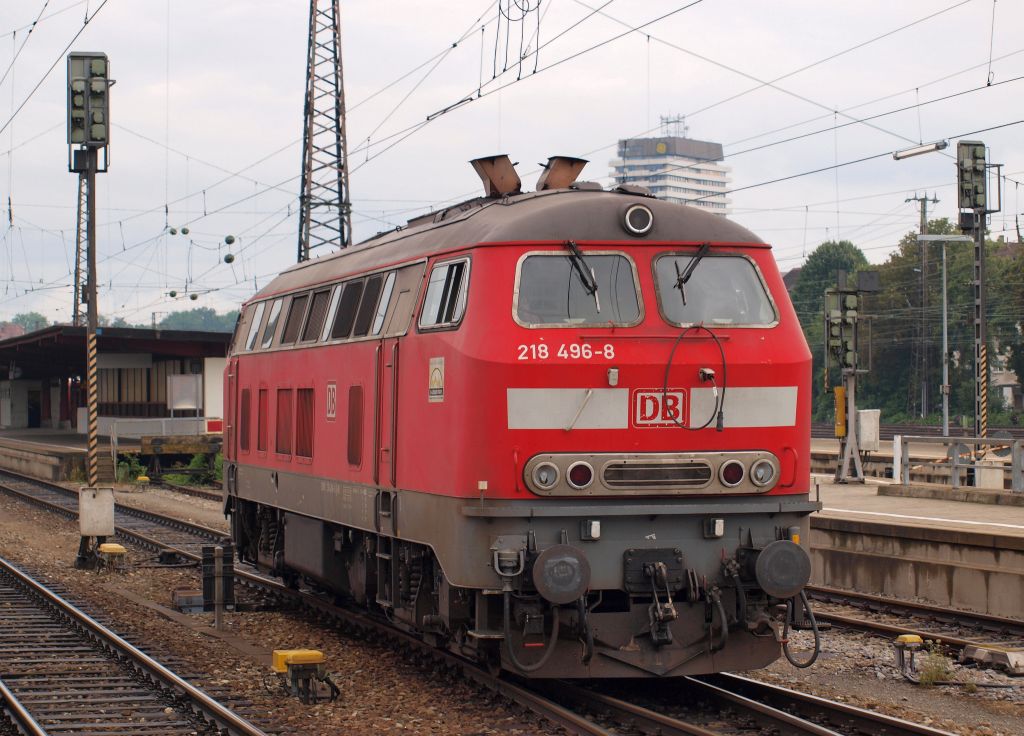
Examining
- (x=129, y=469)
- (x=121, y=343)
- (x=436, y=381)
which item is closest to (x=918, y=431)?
(x=121, y=343)

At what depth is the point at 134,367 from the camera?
51.7 m

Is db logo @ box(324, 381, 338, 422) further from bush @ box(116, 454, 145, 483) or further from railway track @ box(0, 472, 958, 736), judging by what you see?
bush @ box(116, 454, 145, 483)

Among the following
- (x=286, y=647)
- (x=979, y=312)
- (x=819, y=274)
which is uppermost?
(x=819, y=274)

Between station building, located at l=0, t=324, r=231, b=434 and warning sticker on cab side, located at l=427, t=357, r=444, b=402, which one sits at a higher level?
station building, located at l=0, t=324, r=231, b=434

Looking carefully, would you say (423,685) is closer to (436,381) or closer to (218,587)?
(436,381)

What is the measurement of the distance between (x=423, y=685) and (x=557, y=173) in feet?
15.5

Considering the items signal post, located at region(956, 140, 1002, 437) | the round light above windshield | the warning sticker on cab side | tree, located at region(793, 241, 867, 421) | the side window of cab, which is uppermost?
tree, located at region(793, 241, 867, 421)

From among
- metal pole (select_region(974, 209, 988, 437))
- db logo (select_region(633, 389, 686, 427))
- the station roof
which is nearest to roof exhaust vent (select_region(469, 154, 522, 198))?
db logo (select_region(633, 389, 686, 427))

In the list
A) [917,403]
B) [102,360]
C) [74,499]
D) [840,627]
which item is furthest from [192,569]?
[917,403]

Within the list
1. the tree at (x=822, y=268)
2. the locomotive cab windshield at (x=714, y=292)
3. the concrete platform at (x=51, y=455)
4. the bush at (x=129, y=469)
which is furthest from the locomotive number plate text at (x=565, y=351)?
the tree at (x=822, y=268)

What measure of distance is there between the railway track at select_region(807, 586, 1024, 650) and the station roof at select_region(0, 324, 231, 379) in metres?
30.7

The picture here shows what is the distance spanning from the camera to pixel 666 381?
10.3m

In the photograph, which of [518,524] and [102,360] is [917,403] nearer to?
[102,360]

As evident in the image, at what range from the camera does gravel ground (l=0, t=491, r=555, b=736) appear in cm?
1018
